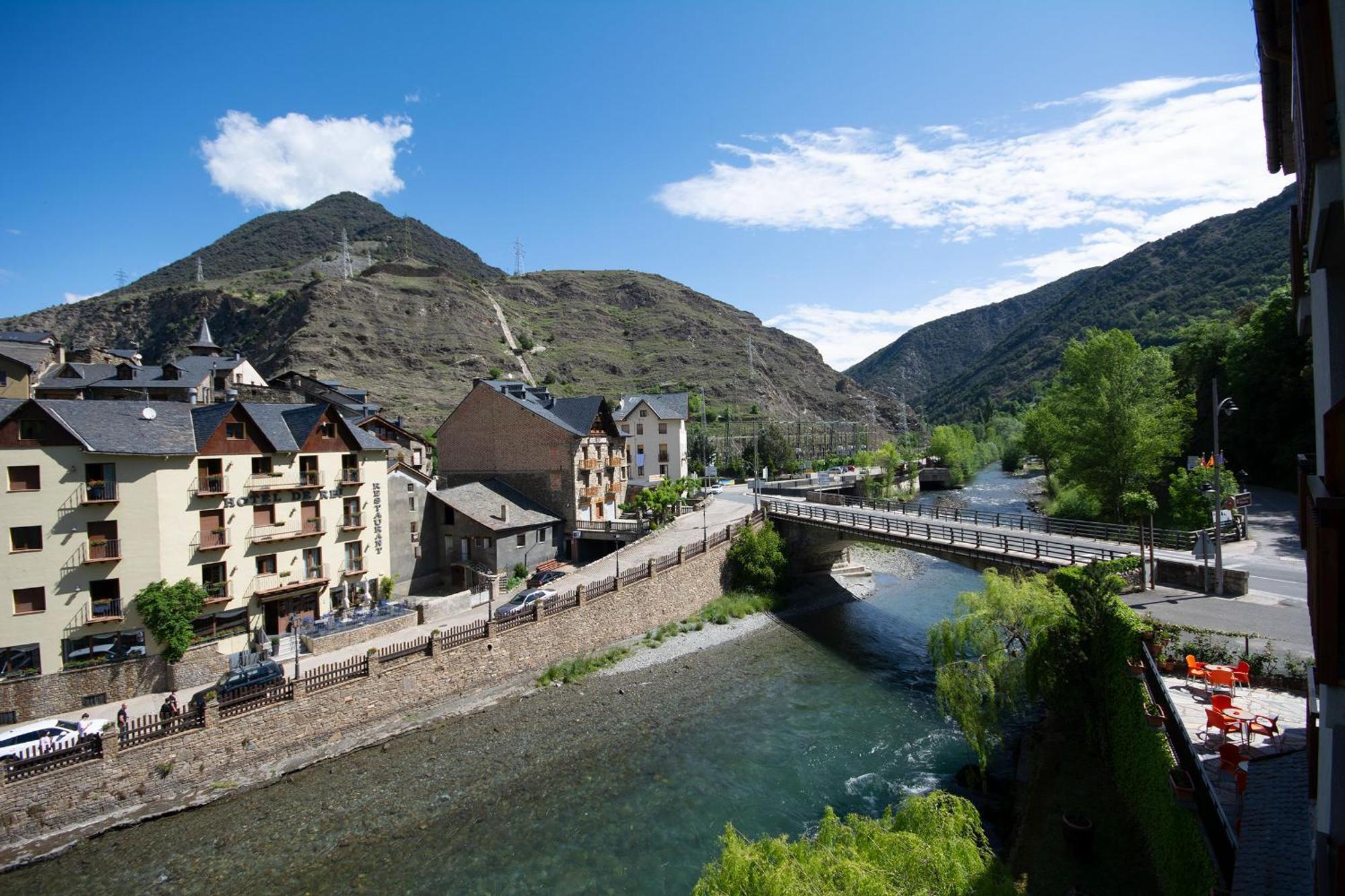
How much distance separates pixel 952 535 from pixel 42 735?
3822cm

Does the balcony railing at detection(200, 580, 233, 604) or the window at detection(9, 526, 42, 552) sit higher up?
the window at detection(9, 526, 42, 552)

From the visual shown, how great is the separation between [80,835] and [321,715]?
22.9 feet

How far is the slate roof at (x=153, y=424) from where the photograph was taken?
2667cm

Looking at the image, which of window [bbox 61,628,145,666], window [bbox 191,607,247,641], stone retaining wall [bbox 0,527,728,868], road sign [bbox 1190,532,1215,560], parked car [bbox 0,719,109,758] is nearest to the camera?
stone retaining wall [bbox 0,527,728,868]

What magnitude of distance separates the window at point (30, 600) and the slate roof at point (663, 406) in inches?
2268

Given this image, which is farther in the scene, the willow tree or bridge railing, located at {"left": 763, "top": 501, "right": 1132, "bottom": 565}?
bridge railing, located at {"left": 763, "top": 501, "right": 1132, "bottom": 565}

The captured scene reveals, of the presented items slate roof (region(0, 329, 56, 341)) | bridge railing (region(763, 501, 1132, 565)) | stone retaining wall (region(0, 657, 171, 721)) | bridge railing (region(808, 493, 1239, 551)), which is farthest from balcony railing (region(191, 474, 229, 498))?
bridge railing (region(808, 493, 1239, 551))

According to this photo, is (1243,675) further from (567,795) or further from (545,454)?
(545,454)

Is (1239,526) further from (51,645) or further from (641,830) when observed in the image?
(51,645)

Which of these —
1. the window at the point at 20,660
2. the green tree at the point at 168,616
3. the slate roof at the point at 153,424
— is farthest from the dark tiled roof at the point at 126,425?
the window at the point at 20,660

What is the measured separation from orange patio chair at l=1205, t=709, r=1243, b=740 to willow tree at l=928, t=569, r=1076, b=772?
210 inches

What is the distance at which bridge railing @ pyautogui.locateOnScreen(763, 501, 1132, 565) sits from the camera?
29766 millimetres

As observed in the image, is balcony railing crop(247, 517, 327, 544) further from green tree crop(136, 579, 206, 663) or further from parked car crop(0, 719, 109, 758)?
parked car crop(0, 719, 109, 758)

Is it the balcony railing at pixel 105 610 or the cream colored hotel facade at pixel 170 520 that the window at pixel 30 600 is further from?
the balcony railing at pixel 105 610
